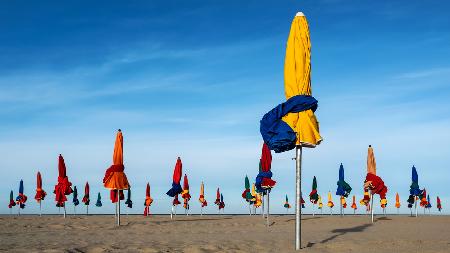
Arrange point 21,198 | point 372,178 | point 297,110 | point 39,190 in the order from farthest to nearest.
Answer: point 21,198 → point 39,190 → point 372,178 → point 297,110

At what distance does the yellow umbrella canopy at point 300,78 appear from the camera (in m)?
11.8

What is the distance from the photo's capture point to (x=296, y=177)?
39.2 ft

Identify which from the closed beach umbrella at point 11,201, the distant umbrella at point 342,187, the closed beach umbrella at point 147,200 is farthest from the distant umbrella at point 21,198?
the distant umbrella at point 342,187

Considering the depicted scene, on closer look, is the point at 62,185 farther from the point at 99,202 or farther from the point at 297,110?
the point at 99,202

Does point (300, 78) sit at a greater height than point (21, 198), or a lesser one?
greater

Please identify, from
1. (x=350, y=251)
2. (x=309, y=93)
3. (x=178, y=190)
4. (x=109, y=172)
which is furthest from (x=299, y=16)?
(x=178, y=190)

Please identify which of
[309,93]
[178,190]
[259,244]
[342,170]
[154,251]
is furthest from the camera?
[342,170]

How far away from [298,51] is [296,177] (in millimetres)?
3099

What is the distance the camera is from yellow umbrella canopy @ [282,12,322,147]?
11.8 m

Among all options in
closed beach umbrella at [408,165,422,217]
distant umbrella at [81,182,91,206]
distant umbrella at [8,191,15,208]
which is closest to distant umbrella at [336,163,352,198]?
closed beach umbrella at [408,165,422,217]

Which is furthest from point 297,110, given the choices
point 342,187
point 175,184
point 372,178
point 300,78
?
point 342,187

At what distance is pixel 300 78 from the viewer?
11.9 m

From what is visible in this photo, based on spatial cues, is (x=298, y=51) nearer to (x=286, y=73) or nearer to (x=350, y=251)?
(x=286, y=73)

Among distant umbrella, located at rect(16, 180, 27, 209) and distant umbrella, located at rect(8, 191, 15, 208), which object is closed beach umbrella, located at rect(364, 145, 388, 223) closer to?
distant umbrella, located at rect(16, 180, 27, 209)
